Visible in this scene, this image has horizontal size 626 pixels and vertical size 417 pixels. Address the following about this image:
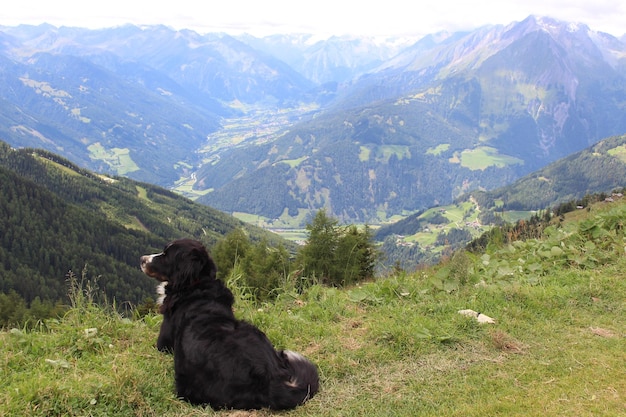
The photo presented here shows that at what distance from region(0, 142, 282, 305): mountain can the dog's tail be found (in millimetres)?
50924

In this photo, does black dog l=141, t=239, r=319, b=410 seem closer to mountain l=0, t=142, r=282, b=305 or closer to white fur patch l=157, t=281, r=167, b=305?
white fur patch l=157, t=281, r=167, b=305

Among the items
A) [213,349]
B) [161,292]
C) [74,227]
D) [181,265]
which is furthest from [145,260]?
[74,227]

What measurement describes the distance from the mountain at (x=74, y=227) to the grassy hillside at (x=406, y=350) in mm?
48657

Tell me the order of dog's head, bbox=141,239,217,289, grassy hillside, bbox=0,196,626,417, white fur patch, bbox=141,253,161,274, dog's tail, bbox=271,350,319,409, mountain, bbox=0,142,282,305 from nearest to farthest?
grassy hillside, bbox=0,196,626,417 < dog's tail, bbox=271,350,319,409 < dog's head, bbox=141,239,217,289 < white fur patch, bbox=141,253,161,274 < mountain, bbox=0,142,282,305

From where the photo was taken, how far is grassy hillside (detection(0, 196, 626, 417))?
15.9 feet

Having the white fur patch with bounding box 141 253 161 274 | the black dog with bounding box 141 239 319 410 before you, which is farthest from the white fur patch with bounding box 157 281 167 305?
the white fur patch with bounding box 141 253 161 274

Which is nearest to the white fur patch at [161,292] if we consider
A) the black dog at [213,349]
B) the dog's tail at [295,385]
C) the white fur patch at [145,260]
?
the black dog at [213,349]

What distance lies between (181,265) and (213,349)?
1511 millimetres

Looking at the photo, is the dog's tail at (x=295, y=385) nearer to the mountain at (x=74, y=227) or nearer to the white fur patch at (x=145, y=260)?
the white fur patch at (x=145, y=260)

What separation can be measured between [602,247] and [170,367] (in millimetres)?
10501

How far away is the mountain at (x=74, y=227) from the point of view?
9225 centimetres

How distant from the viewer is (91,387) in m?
4.77

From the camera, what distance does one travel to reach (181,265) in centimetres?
607

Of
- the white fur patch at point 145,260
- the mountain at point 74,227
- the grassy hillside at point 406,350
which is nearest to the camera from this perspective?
the grassy hillside at point 406,350
